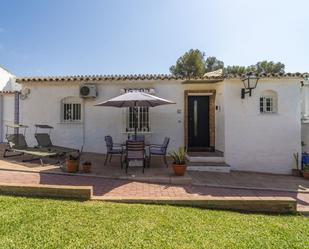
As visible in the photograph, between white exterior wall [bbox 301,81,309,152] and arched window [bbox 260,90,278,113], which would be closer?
arched window [bbox 260,90,278,113]

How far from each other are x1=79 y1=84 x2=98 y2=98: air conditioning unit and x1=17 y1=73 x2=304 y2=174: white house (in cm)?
5

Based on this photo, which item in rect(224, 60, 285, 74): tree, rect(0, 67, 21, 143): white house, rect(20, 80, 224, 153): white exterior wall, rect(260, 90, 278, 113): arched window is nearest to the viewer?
rect(260, 90, 278, 113): arched window

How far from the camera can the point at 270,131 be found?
11.0m

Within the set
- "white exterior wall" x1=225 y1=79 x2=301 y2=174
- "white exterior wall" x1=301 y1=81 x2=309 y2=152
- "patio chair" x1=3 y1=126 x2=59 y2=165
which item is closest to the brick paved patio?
"patio chair" x1=3 y1=126 x2=59 y2=165

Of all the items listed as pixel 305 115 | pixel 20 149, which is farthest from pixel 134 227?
pixel 305 115

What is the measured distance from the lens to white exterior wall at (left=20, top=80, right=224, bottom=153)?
12.4m

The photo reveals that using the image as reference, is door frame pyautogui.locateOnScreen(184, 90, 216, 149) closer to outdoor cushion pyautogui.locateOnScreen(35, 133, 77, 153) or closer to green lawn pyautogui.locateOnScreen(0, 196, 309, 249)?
outdoor cushion pyautogui.locateOnScreen(35, 133, 77, 153)

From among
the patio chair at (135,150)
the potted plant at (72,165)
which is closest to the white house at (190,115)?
the patio chair at (135,150)

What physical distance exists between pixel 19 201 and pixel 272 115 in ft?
34.8

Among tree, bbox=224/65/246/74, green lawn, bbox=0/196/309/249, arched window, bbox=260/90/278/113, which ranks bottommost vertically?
green lawn, bbox=0/196/309/249

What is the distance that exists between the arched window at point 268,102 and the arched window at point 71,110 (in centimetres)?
950

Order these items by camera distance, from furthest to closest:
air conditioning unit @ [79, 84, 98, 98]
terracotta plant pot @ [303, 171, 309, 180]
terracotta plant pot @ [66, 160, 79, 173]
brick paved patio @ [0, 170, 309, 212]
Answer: air conditioning unit @ [79, 84, 98, 98], terracotta plant pot @ [303, 171, 309, 180], terracotta plant pot @ [66, 160, 79, 173], brick paved patio @ [0, 170, 309, 212]

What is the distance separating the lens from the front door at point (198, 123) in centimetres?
1272

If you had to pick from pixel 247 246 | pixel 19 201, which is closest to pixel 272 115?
pixel 247 246
